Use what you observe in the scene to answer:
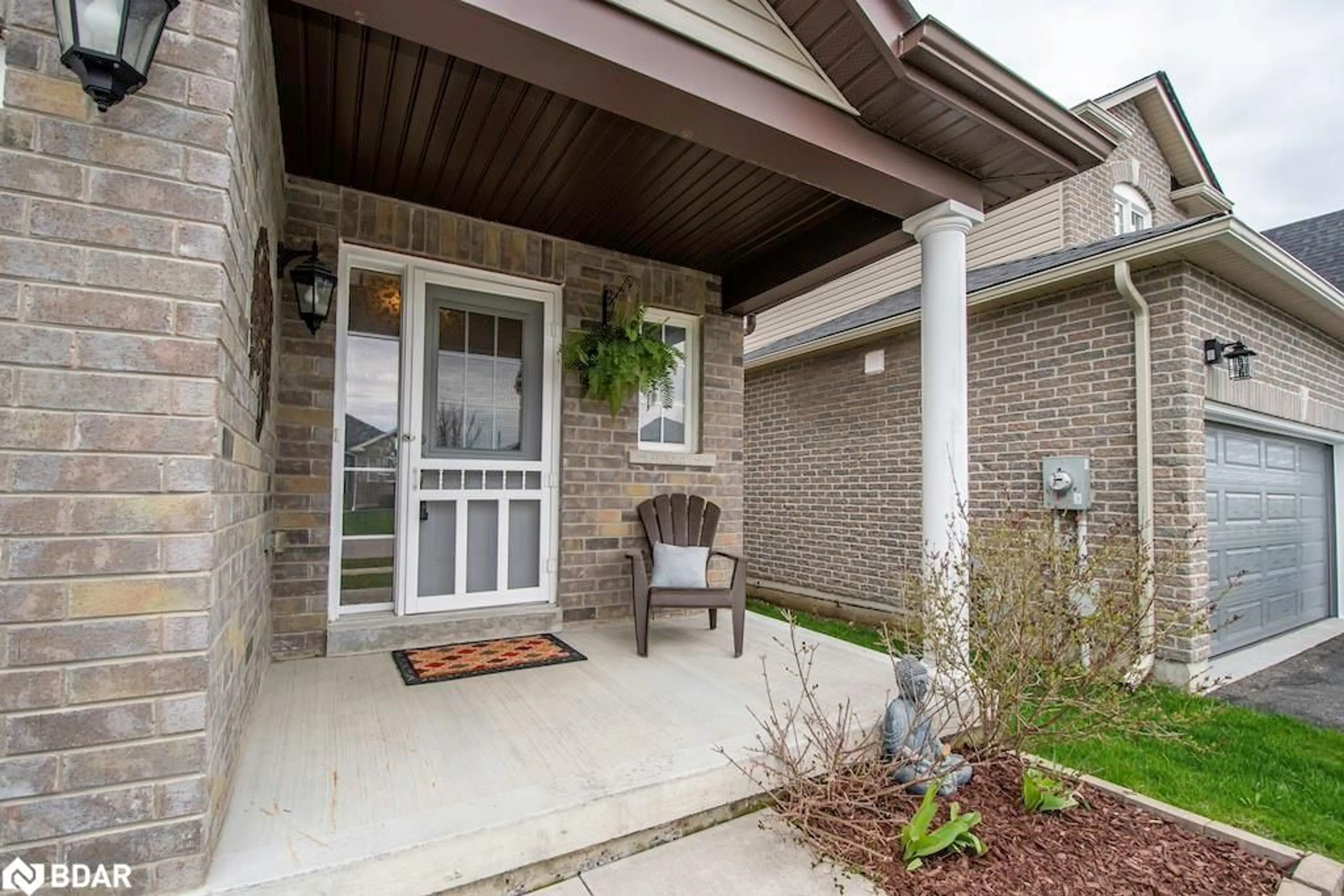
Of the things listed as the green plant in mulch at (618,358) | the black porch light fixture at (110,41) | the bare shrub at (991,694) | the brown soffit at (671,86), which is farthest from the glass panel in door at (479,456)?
the black porch light fixture at (110,41)

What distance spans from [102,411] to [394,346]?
233cm

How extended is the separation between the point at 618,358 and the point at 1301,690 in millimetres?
4958

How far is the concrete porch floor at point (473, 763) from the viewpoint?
1600 mm

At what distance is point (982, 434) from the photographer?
5.05 m

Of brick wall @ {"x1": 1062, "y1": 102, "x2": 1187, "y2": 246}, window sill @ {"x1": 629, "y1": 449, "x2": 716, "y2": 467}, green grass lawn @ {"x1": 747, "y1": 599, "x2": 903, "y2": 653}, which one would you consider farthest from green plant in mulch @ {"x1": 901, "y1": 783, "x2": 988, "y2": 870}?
brick wall @ {"x1": 1062, "y1": 102, "x2": 1187, "y2": 246}

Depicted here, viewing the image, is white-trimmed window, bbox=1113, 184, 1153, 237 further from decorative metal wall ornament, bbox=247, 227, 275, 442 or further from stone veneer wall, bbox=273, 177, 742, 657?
decorative metal wall ornament, bbox=247, 227, 275, 442

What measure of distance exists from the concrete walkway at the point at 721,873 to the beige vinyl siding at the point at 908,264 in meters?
4.09

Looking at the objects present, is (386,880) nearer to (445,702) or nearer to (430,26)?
(445,702)

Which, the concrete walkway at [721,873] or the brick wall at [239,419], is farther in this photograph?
the concrete walkway at [721,873]

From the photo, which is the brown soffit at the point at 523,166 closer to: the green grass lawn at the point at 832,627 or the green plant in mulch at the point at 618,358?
the green plant in mulch at the point at 618,358

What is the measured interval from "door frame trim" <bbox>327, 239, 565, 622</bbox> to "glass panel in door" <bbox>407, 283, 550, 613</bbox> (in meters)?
0.05

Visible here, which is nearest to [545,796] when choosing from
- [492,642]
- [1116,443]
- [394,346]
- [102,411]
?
[102,411]

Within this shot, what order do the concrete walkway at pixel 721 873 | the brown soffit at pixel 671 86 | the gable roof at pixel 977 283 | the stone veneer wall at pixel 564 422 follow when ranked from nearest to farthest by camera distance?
the concrete walkway at pixel 721 873 → the brown soffit at pixel 671 86 → the stone veneer wall at pixel 564 422 → the gable roof at pixel 977 283

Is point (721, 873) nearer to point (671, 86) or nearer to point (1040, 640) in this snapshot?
point (1040, 640)
